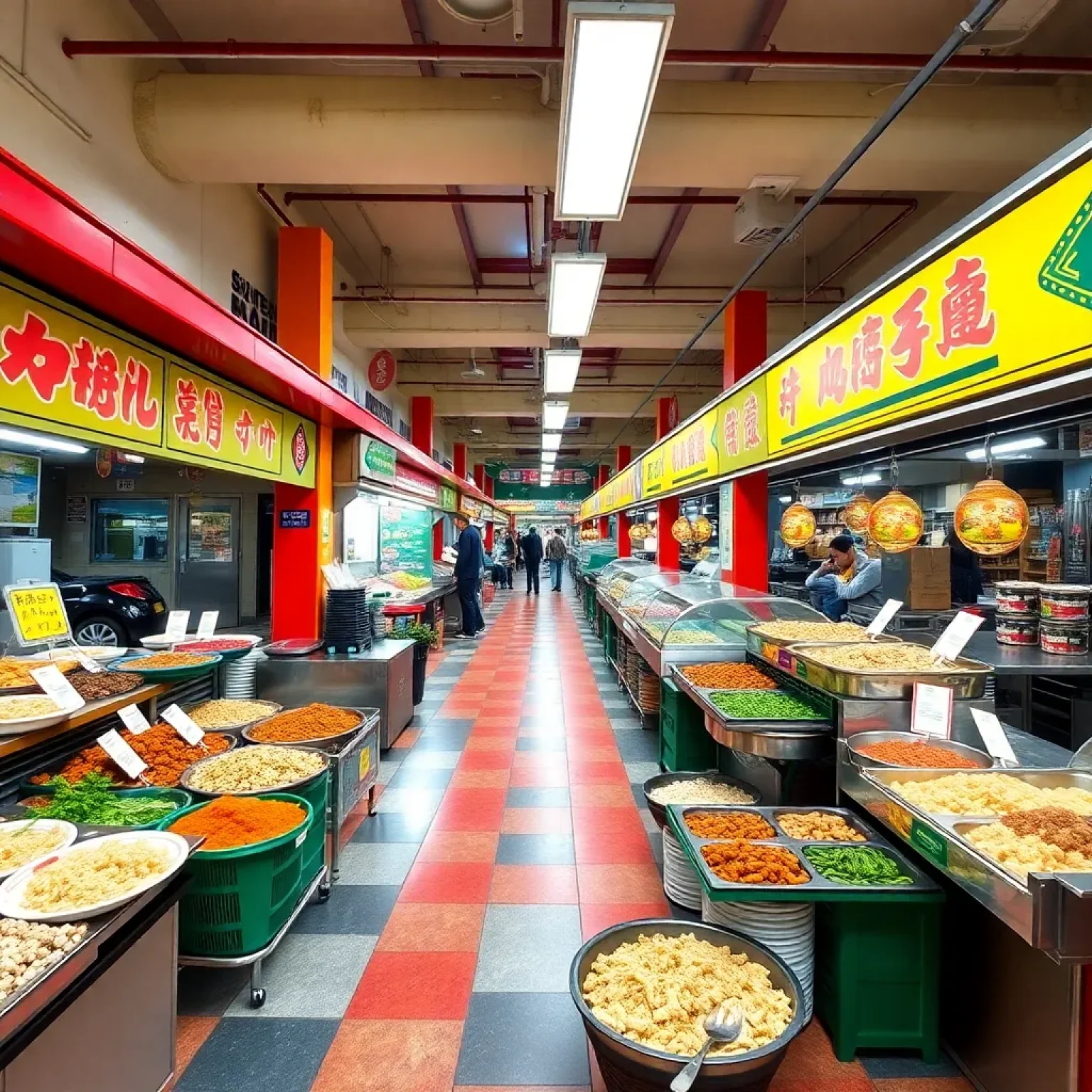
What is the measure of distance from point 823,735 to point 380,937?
2.32m

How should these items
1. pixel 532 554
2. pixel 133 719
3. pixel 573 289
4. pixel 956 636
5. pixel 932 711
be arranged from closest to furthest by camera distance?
1. pixel 932 711
2. pixel 956 636
3. pixel 133 719
4. pixel 573 289
5. pixel 532 554

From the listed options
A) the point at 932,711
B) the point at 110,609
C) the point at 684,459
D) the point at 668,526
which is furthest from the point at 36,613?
the point at 668,526

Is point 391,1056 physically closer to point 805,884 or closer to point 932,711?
point 805,884

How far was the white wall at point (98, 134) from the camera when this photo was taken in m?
3.20

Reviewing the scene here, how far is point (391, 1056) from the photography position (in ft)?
7.38

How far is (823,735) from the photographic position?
121 inches

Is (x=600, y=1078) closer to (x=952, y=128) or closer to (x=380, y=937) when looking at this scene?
(x=380, y=937)

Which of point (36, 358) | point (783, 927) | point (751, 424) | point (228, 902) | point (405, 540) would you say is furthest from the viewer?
point (405, 540)

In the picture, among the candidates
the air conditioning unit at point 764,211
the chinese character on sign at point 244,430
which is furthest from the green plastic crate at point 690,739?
the air conditioning unit at point 764,211

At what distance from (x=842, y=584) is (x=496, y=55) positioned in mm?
6290

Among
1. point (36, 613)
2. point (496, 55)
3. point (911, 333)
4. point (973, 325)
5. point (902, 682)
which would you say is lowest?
point (902, 682)

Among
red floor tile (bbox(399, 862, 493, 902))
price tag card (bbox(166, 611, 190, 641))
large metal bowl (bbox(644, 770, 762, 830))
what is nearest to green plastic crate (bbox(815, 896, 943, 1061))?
large metal bowl (bbox(644, 770, 762, 830))

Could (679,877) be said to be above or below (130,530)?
below

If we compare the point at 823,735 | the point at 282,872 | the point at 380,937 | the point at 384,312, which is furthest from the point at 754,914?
the point at 384,312
